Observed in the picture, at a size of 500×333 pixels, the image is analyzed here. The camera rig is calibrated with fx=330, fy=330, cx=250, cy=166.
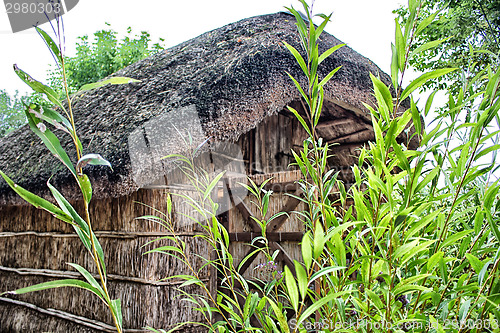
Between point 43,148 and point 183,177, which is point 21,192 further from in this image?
point 43,148

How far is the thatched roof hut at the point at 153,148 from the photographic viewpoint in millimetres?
2393

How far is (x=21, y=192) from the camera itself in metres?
0.40

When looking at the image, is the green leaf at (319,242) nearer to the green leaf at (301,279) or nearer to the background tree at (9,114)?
the green leaf at (301,279)

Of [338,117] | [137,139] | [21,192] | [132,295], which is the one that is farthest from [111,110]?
[21,192]

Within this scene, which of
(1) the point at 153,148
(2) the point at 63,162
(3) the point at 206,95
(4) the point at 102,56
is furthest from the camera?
(4) the point at 102,56

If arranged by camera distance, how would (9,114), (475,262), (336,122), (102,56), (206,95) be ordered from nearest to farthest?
(475,262) < (206,95) < (336,122) < (102,56) < (9,114)

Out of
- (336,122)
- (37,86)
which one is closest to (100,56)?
(336,122)

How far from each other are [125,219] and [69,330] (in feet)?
3.98

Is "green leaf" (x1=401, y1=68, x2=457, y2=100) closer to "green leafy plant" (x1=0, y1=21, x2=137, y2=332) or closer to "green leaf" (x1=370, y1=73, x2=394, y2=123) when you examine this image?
"green leaf" (x1=370, y1=73, x2=394, y2=123)

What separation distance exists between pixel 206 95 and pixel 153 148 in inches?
22.3

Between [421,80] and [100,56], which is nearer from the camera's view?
[421,80]

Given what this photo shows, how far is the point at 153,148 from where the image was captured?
229cm

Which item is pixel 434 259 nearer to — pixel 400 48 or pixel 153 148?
pixel 400 48

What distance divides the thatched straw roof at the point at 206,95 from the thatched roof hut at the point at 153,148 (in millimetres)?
11
